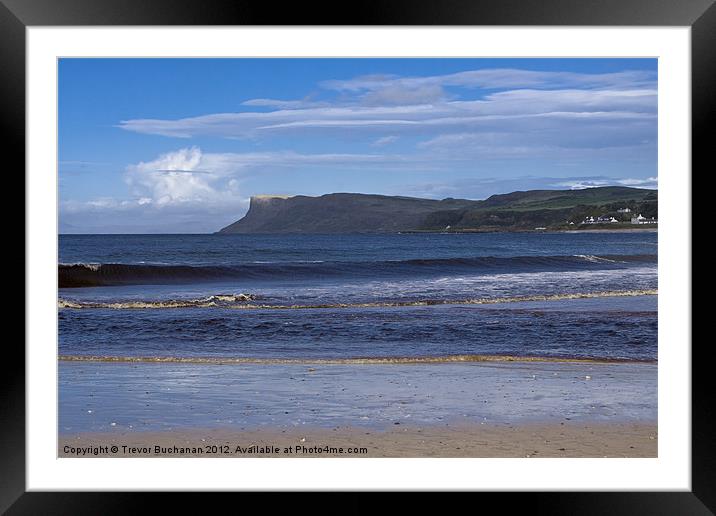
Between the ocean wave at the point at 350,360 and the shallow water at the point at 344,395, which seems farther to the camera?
the ocean wave at the point at 350,360

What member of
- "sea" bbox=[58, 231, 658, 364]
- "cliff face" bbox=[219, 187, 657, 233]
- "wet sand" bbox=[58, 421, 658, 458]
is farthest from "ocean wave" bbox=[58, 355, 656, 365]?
"cliff face" bbox=[219, 187, 657, 233]

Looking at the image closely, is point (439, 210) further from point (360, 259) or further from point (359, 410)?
point (359, 410)

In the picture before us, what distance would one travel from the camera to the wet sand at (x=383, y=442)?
3.06 metres

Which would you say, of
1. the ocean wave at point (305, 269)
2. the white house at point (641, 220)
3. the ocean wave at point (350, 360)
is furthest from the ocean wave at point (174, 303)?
the white house at point (641, 220)

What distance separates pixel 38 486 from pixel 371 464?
3.33 feet

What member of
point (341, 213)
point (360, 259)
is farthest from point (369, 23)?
point (341, 213)

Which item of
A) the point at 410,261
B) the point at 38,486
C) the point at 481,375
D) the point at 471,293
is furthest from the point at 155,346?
the point at 410,261

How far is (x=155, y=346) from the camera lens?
233 inches

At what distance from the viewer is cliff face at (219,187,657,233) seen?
81.3 feet

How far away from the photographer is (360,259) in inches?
667

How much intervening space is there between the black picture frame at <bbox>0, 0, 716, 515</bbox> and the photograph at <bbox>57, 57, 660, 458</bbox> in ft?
1.45

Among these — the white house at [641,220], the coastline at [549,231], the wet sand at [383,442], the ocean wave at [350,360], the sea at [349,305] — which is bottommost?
the wet sand at [383,442]

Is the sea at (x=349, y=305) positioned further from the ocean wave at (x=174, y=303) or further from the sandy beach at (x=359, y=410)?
the sandy beach at (x=359, y=410)

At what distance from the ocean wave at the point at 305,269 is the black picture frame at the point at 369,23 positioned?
10514 millimetres
